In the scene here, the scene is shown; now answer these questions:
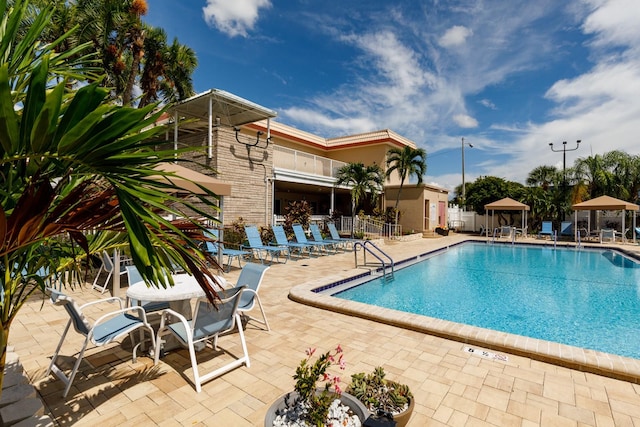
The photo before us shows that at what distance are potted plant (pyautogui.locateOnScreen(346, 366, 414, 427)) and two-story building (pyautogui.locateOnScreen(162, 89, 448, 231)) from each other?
6.66 m

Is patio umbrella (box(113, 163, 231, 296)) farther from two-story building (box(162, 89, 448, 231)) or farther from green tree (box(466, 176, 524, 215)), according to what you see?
green tree (box(466, 176, 524, 215))

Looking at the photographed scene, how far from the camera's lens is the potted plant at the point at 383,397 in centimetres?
237

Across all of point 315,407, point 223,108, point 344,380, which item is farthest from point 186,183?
point 223,108

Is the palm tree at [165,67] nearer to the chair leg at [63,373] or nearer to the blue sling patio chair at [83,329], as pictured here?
the blue sling patio chair at [83,329]

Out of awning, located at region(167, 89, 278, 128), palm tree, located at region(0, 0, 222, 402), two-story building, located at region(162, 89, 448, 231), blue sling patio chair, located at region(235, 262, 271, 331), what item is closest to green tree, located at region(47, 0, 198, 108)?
awning, located at region(167, 89, 278, 128)

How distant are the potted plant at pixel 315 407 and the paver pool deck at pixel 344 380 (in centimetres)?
48

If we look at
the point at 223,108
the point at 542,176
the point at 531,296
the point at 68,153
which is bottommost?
the point at 531,296

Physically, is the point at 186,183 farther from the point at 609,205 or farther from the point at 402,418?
the point at 609,205

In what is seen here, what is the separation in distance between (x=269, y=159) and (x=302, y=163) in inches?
100

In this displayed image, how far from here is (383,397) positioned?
2527 mm

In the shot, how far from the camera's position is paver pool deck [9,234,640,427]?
2.68 m

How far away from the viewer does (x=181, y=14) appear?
468 inches

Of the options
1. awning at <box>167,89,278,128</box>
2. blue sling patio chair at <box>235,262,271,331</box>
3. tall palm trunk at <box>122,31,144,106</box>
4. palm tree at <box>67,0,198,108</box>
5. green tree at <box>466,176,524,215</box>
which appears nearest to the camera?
blue sling patio chair at <box>235,262,271,331</box>

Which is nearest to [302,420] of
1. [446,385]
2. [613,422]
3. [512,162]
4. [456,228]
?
[446,385]
